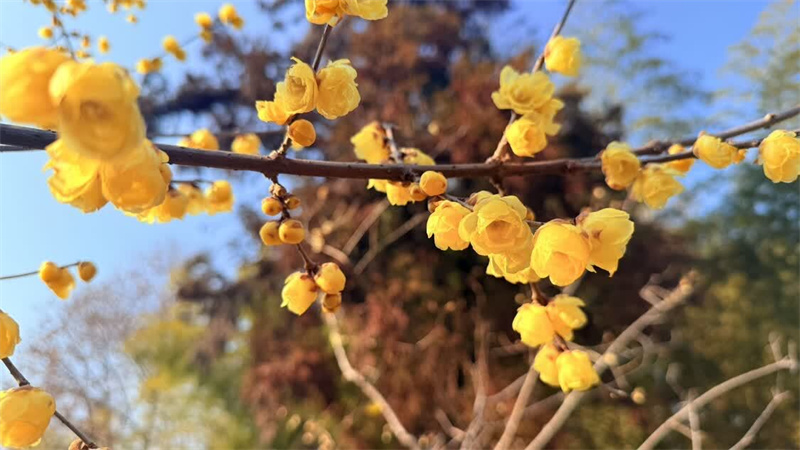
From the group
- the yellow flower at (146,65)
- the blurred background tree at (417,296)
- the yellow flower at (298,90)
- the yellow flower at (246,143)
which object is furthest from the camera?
the blurred background tree at (417,296)

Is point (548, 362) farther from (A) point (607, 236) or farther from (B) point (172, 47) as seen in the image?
(B) point (172, 47)

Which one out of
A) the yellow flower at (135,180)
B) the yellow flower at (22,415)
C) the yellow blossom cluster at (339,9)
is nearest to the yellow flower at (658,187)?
the yellow blossom cluster at (339,9)

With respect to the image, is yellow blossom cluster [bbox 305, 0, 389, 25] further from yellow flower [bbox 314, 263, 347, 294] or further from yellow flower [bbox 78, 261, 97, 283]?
yellow flower [bbox 78, 261, 97, 283]

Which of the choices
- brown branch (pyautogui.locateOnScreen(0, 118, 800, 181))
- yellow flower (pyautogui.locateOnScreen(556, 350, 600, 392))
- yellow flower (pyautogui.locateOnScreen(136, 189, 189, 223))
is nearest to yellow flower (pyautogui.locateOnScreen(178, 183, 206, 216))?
yellow flower (pyautogui.locateOnScreen(136, 189, 189, 223))

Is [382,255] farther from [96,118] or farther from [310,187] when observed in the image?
[96,118]

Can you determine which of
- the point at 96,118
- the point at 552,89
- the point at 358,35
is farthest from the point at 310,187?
the point at 96,118

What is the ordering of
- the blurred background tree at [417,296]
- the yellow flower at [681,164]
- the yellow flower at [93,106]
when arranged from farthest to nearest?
the blurred background tree at [417,296]
the yellow flower at [681,164]
the yellow flower at [93,106]

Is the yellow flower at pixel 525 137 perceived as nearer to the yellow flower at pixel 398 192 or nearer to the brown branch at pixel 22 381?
the yellow flower at pixel 398 192
